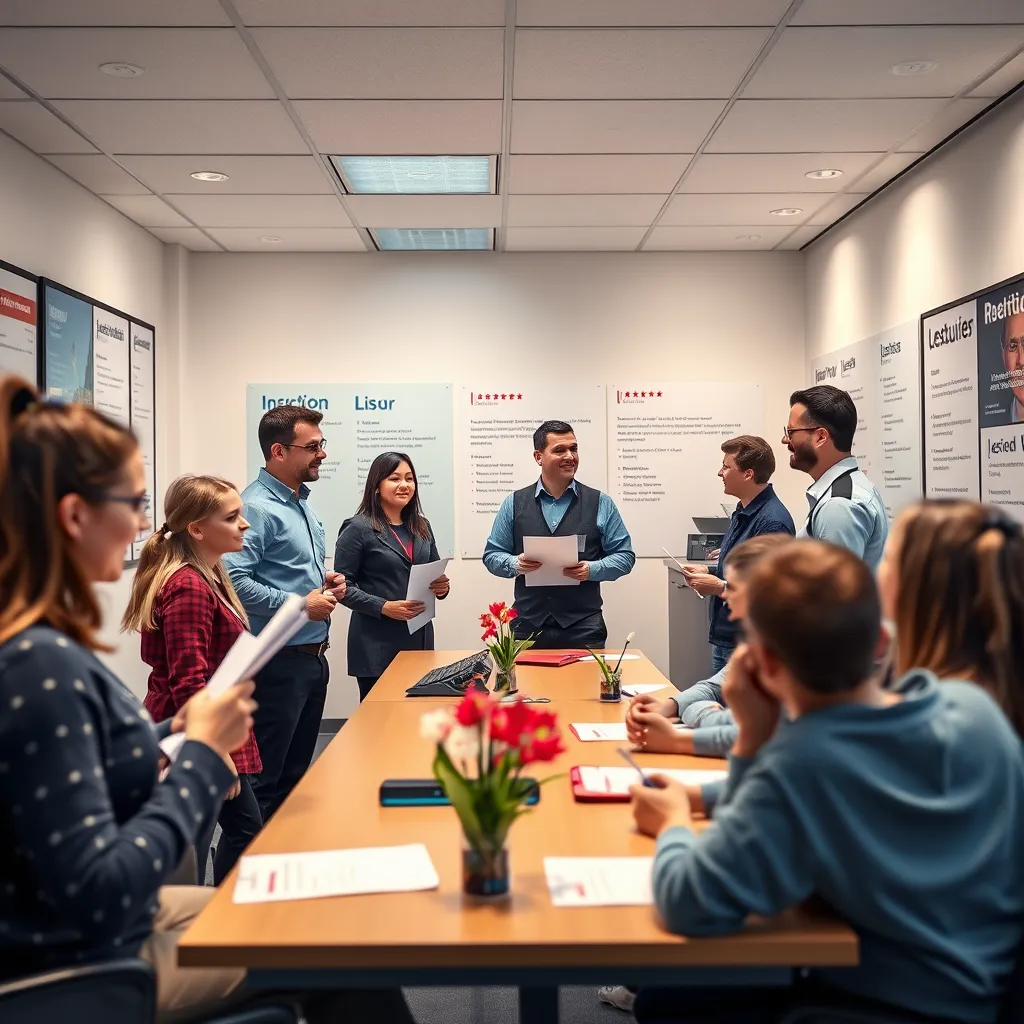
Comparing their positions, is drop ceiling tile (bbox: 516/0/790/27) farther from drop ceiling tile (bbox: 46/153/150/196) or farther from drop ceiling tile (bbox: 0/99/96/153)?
drop ceiling tile (bbox: 46/153/150/196)

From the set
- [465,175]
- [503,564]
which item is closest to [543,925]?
[503,564]

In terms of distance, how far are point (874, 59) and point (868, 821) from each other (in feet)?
9.74

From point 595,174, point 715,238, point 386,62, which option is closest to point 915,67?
point 595,174

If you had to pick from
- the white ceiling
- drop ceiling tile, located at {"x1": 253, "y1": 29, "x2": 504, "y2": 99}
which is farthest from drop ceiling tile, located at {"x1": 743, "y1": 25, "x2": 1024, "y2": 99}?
drop ceiling tile, located at {"x1": 253, "y1": 29, "x2": 504, "y2": 99}

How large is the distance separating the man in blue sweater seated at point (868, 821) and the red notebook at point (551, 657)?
2340 mm

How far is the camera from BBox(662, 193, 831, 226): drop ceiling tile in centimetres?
505

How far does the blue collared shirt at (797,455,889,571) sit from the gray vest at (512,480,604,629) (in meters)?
1.17

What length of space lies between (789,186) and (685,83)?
A: 143 cm

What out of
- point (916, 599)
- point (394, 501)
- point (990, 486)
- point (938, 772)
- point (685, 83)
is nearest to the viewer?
point (938, 772)

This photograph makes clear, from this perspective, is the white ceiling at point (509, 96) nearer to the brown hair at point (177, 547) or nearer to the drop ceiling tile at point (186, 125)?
the drop ceiling tile at point (186, 125)

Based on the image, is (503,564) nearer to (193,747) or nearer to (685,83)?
(685,83)

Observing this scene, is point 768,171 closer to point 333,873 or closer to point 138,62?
point 138,62

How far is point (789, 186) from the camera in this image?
191 inches

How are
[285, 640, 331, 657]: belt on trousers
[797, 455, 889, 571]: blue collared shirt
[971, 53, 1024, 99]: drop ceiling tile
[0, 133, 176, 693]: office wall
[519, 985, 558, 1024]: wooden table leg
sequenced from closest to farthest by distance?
[519, 985, 558, 1024]: wooden table leg < [797, 455, 889, 571]: blue collared shirt < [971, 53, 1024, 99]: drop ceiling tile < [285, 640, 331, 657]: belt on trousers < [0, 133, 176, 693]: office wall
